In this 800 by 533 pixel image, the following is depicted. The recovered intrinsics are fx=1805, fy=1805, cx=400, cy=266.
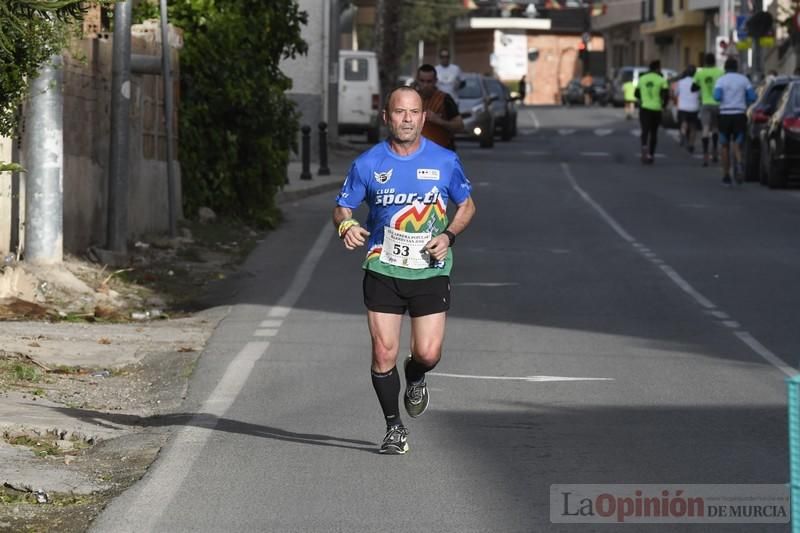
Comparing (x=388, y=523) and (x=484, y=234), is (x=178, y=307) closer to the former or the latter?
(x=484, y=234)

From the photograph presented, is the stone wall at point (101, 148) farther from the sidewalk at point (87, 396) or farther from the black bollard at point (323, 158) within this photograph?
the black bollard at point (323, 158)

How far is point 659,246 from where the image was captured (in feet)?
65.2

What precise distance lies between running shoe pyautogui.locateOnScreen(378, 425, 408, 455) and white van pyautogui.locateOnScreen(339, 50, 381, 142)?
35.5m

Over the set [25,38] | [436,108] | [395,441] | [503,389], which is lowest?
[503,389]

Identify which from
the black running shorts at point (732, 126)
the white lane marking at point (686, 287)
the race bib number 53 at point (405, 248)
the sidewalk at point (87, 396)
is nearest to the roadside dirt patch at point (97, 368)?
the sidewalk at point (87, 396)

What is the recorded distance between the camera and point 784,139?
29.2m

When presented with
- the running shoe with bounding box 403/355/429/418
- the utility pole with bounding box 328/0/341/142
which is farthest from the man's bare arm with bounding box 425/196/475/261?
the utility pole with bounding box 328/0/341/142

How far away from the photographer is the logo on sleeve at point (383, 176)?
8336mm

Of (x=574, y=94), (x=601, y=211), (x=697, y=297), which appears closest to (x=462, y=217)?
(x=697, y=297)

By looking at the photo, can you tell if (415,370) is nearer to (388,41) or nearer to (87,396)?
(87,396)

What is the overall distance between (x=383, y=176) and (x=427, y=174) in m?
0.20

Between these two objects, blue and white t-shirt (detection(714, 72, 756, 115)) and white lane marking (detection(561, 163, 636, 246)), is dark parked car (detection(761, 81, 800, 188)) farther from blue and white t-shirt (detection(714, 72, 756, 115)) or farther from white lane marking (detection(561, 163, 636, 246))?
white lane marking (detection(561, 163, 636, 246))

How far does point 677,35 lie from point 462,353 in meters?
85.2

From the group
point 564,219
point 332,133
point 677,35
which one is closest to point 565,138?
point 332,133
